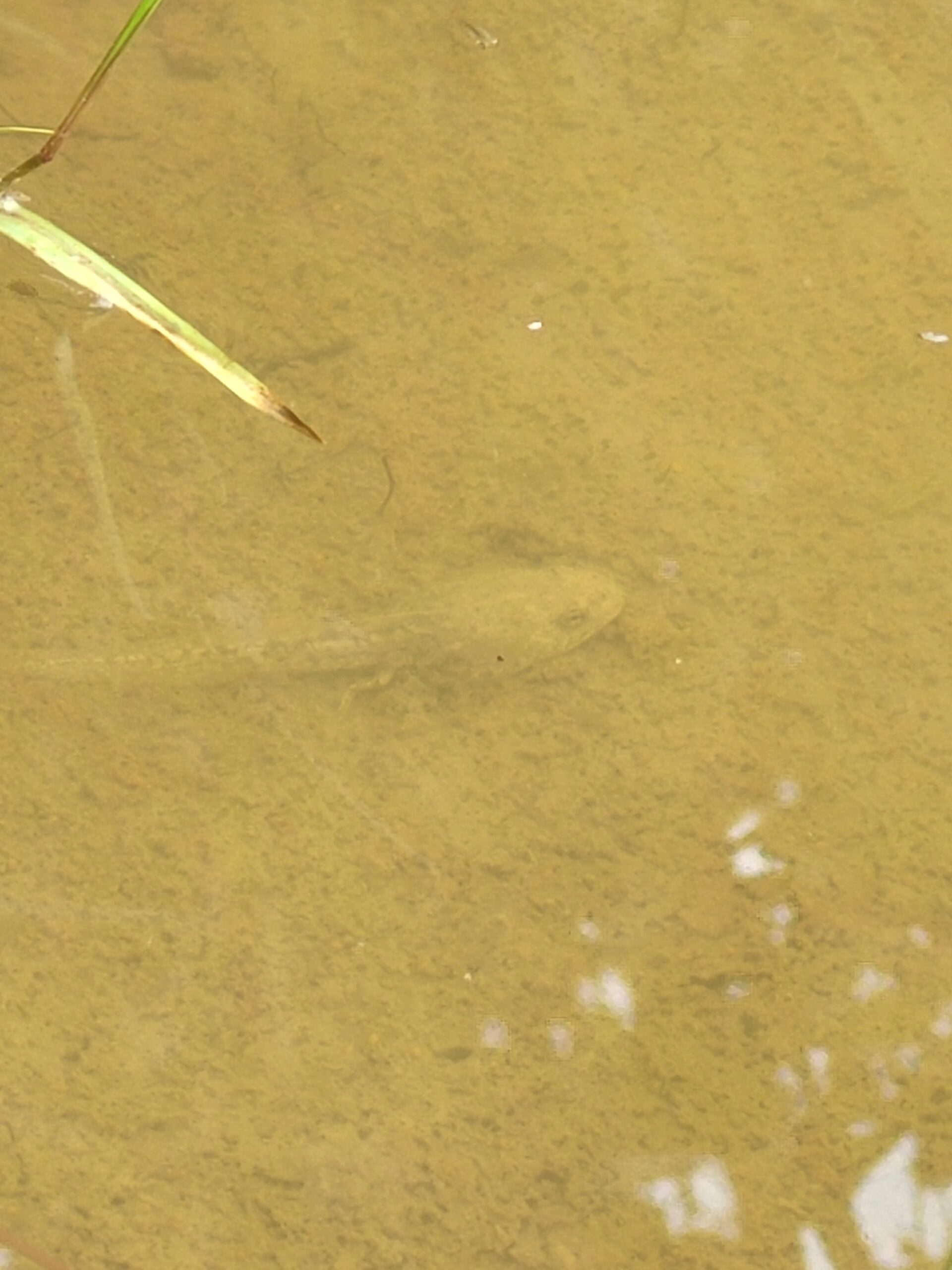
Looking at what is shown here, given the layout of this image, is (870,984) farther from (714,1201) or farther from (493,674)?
(493,674)

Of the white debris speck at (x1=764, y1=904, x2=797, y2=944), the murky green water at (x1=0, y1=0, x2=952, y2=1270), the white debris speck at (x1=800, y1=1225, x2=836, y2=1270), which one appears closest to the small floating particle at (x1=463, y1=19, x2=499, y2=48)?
the murky green water at (x1=0, y1=0, x2=952, y2=1270)

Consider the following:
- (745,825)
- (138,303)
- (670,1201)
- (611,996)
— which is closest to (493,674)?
(745,825)

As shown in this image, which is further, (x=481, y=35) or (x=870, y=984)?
(x=481, y=35)

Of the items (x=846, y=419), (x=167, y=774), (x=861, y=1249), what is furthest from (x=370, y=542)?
(x=861, y=1249)

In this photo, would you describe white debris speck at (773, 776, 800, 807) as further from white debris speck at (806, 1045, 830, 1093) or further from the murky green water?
white debris speck at (806, 1045, 830, 1093)

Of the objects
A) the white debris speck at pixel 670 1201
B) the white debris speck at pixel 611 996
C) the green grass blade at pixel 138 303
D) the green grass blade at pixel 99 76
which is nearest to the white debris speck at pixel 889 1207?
the white debris speck at pixel 670 1201

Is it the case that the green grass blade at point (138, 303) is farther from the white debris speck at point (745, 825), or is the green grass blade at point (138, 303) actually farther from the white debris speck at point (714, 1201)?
the white debris speck at point (714, 1201)
